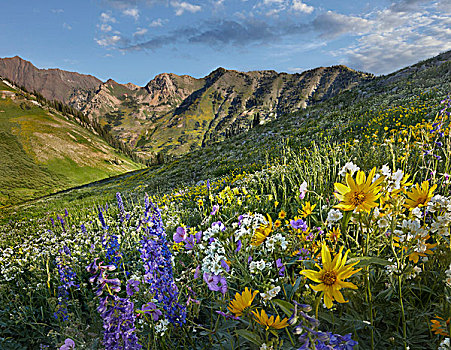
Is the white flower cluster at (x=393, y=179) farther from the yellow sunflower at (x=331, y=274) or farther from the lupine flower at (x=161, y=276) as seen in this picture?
the lupine flower at (x=161, y=276)

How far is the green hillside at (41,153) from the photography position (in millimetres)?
80562

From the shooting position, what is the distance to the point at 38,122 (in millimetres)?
108438

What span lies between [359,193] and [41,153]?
125m

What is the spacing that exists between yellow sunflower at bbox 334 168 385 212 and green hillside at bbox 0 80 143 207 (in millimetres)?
89390

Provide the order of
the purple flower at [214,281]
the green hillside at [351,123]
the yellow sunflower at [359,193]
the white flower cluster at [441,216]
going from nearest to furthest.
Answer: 1. the yellow sunflower at [359,193]
2. the white flower cluster at [441,216]
3. the purple flower at [214,281]
4. the green hillside at [351,123]

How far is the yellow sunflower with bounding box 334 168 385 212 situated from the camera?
1296 millimetres

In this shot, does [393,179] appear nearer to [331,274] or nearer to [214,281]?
[331,274]

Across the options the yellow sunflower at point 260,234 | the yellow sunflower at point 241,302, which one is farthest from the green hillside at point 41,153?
the yellow sunflower at point 241,302

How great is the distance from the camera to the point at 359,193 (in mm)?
1357

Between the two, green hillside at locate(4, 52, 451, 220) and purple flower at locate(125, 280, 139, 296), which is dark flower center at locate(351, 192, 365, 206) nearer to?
purple flower at locate(125, 280, 139, 296)

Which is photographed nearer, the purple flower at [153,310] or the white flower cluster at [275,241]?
the white flower cluster at [275,241]

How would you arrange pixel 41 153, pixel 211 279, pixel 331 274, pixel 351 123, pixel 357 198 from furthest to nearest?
pixel 41 153 < pixel 351 123 < pixel 211 279 < pixel 357 198 < pixel 331 274

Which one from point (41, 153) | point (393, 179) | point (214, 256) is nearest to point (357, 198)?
point (393, 179)

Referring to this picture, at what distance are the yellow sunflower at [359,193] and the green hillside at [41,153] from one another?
8939cm
